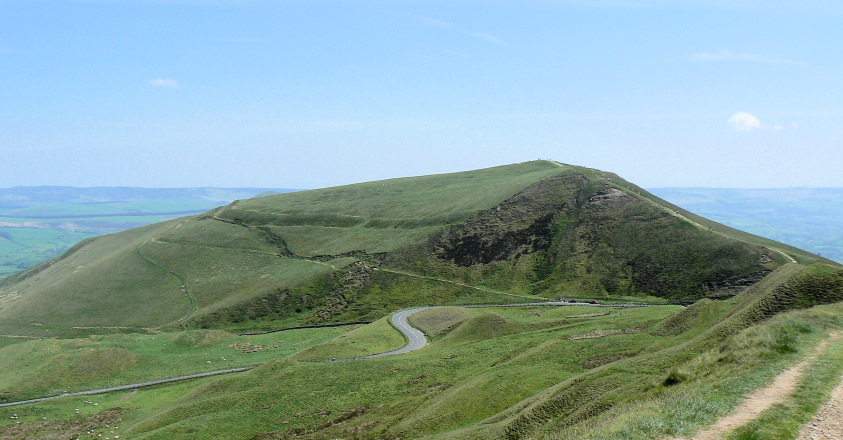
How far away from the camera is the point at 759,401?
22.4 m

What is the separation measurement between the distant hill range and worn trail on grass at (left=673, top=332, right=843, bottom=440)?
90.5 meters

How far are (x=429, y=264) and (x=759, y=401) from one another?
124 m

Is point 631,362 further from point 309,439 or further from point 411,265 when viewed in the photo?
point 411,265

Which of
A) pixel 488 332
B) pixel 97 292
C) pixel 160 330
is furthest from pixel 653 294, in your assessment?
pixel 97 292

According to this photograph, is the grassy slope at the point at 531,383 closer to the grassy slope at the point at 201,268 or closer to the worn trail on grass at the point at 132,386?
the worn trail on grass at the point at 132,386

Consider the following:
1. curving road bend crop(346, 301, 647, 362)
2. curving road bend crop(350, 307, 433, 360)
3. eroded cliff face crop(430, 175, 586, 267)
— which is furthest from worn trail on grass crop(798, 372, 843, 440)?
eroded cliff face crop(430, 175, 586, 267)

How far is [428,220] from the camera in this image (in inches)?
6663

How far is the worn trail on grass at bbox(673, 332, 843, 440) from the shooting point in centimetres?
2058

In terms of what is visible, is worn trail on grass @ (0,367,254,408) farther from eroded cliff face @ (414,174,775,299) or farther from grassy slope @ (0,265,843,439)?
eroded cliff face @ (414,174,775,299)

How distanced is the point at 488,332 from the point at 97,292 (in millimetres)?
120307

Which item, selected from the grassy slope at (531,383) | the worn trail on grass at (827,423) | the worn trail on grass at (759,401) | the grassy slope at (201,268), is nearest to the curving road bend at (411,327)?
the grassy slope at (531,383)

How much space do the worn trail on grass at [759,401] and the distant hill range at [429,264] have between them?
297ft

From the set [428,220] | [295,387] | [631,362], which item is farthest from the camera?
[428,220]

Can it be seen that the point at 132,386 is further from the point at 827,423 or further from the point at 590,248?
the point at 590,248
